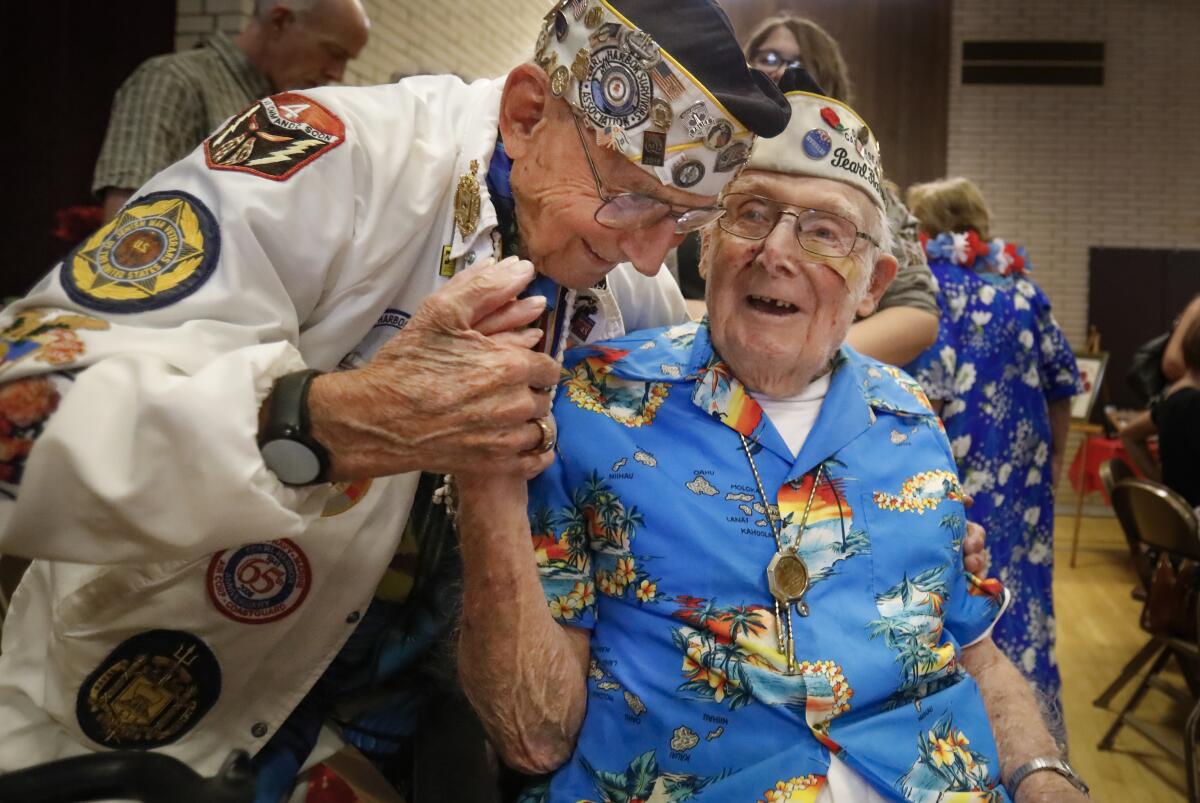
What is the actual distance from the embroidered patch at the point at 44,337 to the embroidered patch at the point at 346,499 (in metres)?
0.38


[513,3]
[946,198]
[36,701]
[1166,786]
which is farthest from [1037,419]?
[513,3]

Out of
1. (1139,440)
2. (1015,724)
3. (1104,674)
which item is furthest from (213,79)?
(1139,440)

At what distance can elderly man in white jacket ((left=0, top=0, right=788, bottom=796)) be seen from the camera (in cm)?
94

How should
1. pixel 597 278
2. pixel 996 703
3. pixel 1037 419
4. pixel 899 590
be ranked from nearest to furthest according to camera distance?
pixel 597 278
pixel 899 590
pixel 996 703
pixel 1037 419

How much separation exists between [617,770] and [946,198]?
2871 mm

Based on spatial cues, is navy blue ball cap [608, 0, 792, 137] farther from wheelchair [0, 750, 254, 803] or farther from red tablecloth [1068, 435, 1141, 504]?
red tablecloth [1068, 435, 1141, 504]

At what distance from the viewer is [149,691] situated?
1256mm

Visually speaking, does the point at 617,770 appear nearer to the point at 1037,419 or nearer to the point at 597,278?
the point at 597,278

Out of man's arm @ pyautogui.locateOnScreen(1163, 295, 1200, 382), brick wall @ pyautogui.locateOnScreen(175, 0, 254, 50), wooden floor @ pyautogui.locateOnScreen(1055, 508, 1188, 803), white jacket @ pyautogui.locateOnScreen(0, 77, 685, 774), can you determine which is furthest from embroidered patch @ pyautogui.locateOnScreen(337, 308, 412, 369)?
man's arm @ pyautogui.locateOnScreen(1163, 295, 1200, 382)

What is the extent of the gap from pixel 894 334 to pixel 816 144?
84cm

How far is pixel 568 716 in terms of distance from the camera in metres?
1.41

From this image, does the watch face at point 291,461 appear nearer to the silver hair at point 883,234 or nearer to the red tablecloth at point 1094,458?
the silver hair at point 883,234

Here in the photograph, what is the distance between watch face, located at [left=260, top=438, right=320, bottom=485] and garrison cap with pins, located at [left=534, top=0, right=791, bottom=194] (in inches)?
21.5

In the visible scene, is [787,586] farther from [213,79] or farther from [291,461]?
[213,79]
